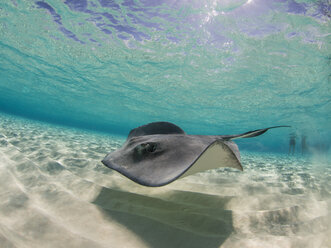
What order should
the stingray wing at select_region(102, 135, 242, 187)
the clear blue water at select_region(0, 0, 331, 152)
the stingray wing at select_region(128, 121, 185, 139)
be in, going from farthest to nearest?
the clear blue water at select_region(0, 0, 331, 152) < the stingray wing at select_region(128, 121, 185, 139) < the stingray wing at select_region(102, 135, 242, 187)

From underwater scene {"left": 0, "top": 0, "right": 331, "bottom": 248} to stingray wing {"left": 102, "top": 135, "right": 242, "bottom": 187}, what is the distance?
2 cm

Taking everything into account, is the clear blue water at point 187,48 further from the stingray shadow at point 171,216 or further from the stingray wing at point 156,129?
the stingray shadow at point 171,216

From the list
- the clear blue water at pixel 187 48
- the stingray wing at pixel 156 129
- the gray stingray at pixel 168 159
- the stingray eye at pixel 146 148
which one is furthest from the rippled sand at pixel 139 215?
the clear blue water at pixel 187 48

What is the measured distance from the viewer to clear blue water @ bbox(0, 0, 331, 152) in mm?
8812

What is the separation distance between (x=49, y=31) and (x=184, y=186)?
48.5 feet

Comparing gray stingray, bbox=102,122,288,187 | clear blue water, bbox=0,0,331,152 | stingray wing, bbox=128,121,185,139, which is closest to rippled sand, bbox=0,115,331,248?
gray stingray, bbox=102,122,288,187

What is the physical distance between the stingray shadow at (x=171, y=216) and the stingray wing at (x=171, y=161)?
1.70ft

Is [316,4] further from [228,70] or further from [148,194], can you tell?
[148,194]

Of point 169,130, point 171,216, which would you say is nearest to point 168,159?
point 171,216

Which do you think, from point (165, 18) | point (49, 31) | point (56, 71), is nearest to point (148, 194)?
point (165, 18)

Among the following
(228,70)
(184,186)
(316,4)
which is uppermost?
(316,4)

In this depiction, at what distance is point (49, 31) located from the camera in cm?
1205

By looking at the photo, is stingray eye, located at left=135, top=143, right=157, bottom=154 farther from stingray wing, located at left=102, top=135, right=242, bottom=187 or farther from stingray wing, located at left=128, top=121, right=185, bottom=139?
stingray wing, located at left=128, top=121, right=185, bottom=139

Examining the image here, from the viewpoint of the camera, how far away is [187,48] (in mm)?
11695
